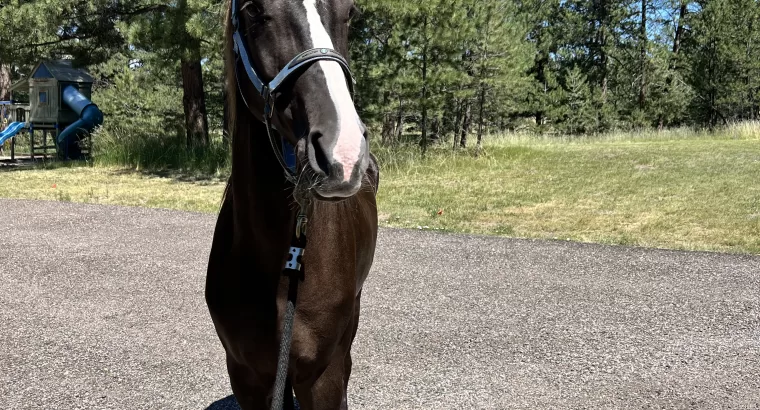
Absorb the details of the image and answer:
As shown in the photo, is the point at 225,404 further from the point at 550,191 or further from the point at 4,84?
the point at 4,84

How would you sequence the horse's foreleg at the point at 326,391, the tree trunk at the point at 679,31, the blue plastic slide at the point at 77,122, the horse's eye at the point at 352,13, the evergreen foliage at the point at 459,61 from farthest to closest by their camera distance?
the tree trunk at the point at 679,31 → the blue plastic slide at the point at 77,122 → the evergreen foliage at the point at 459,61 → the horse's foreleg at the point at 326,391 → the horse's eye at the point at 352,13

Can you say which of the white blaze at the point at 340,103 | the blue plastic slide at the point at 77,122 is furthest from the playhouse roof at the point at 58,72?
the white blaze at the point at 340,103

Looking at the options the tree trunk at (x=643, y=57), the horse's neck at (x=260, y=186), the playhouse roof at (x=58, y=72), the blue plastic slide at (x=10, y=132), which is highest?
the tree trunk at (x=643, y=57)

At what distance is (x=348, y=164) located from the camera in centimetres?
132

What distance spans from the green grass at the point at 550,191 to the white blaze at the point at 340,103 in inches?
263

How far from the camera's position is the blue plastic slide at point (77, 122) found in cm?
1794

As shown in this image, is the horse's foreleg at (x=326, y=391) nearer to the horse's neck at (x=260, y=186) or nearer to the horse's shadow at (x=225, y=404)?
the horse's neck at (x=260, y=186)

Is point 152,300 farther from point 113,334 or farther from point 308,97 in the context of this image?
point 308,97

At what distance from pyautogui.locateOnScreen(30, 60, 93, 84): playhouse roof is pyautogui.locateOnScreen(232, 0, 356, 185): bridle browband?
19.5 meters

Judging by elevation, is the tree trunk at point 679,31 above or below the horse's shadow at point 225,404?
above

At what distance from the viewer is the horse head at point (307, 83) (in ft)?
4.39

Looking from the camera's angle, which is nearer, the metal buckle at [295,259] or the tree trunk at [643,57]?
the metal buckle at [295,259]

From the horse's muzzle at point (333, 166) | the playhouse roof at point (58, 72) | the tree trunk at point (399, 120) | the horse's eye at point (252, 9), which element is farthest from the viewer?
the playhouse roof at point (58, 72)

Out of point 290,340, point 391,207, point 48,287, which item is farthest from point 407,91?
point 290,340
